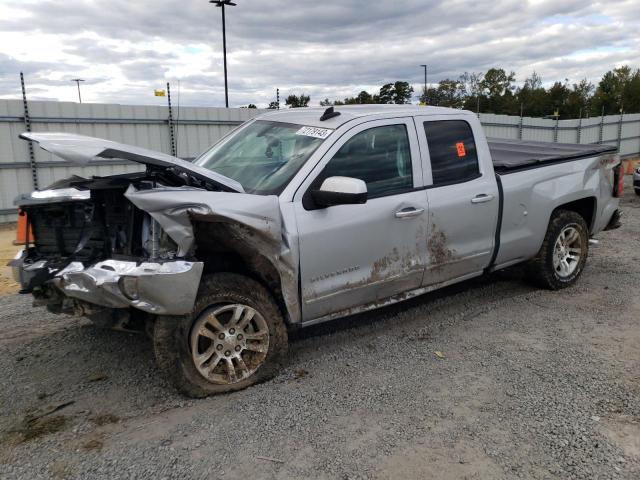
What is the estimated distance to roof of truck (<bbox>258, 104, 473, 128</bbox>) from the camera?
4.14 metres

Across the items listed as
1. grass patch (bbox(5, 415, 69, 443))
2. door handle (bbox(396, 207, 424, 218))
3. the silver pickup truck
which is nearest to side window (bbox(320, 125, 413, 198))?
the silver pickup truck

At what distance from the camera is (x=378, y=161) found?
164 inches

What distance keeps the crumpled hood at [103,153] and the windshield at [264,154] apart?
31 cm

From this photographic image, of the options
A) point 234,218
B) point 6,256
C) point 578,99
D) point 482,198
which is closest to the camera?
point 234,218

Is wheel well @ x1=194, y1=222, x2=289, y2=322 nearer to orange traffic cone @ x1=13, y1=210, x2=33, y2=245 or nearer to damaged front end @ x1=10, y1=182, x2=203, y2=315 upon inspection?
damaged front end @ x1=10, y1=182, x2=203, y2=315

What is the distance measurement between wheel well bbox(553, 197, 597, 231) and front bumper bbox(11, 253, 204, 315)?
4.41 meters

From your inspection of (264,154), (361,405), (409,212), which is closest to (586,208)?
(409,212)

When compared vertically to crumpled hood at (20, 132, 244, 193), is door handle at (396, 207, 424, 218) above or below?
below

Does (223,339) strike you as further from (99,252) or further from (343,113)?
(343,113)

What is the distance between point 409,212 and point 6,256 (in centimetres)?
695

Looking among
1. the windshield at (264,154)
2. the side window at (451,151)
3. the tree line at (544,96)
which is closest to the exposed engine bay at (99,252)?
the windshield at (264,154)

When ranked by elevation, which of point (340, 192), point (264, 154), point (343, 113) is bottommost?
point (340, 192)

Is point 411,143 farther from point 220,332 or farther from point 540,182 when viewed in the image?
point 220,332

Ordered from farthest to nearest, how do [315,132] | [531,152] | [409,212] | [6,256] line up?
[6,256]
[531,152]
[409,212]
[315,132]
